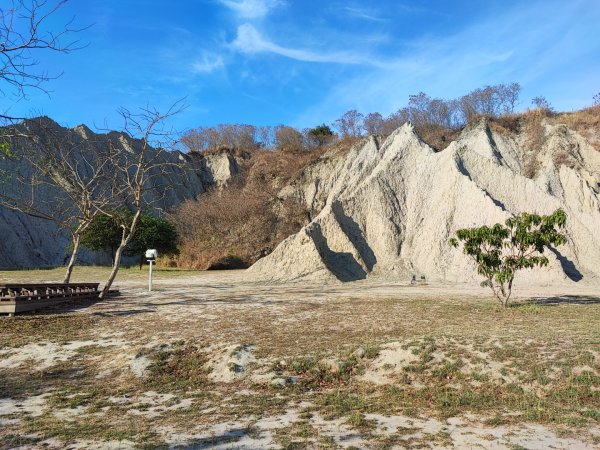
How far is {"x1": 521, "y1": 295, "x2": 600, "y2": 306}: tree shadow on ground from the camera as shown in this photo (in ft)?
47.2

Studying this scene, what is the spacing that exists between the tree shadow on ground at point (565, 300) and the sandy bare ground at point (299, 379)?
217cm

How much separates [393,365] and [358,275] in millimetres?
17075

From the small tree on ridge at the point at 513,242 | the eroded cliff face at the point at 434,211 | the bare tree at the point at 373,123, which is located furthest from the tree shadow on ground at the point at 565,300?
the bare tree at the point at 373,123

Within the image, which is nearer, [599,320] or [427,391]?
[427,391]

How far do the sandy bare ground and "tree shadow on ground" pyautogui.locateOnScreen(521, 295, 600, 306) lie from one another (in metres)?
2.17

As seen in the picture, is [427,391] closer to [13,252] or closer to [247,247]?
[247,247]

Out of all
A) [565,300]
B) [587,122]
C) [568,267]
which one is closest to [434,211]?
[568,267]

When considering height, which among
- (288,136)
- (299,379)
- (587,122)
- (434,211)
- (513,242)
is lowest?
(299,379)

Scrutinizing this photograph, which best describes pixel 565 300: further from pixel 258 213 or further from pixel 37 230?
pixel 37 230

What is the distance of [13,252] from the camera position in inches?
1404

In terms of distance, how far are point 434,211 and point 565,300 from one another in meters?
12.9

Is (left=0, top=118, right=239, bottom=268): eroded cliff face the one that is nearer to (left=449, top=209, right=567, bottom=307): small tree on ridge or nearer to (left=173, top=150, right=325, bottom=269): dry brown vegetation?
(left=173, top=150, right=325, bottom=269): dry brown vegetation

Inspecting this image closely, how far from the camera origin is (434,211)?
27.8 m

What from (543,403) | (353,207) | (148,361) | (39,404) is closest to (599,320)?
(543,403)
